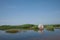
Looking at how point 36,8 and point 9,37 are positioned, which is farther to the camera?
point 36,8

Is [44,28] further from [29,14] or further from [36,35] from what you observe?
[29,14]

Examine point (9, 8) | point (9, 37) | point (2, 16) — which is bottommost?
point (9, 37)

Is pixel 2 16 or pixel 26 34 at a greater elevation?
pixel 2 16

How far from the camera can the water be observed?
1.93 metres

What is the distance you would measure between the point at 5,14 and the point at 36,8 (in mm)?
554

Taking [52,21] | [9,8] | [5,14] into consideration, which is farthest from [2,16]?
[52,21]

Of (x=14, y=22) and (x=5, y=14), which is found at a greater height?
(x=5, y=14)

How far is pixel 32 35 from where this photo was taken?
6.46 feet

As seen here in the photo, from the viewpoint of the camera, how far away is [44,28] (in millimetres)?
2031

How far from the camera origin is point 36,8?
6.82 ft

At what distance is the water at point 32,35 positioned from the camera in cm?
193

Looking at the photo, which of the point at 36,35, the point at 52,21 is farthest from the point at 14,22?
the point at 52,21

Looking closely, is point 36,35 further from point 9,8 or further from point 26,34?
point 9,8

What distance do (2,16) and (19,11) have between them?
30 centimetres
